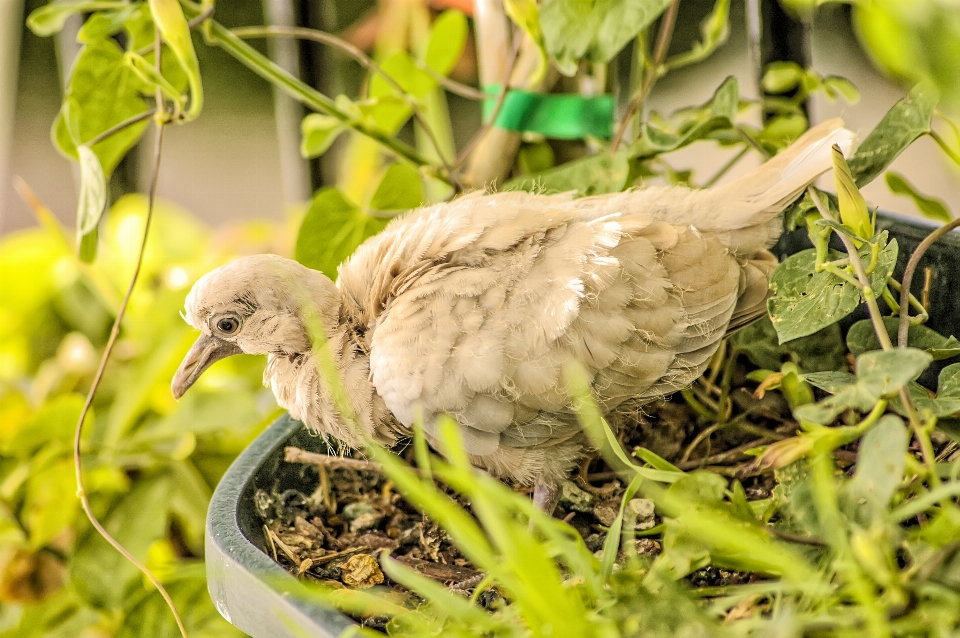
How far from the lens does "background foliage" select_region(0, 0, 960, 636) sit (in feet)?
1.39

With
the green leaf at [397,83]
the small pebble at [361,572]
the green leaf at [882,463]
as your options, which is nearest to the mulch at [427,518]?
the small pebble at [361,572]

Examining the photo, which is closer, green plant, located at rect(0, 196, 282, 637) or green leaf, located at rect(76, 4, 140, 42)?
green leaf, located at rect(76, 4, 140, 42)

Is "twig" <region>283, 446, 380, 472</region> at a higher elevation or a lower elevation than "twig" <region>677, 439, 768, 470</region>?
lower

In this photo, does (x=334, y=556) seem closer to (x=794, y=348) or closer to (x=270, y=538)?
(x=270, y=538)

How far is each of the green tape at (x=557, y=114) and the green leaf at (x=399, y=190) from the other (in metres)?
0.13

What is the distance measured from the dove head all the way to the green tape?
0.33m

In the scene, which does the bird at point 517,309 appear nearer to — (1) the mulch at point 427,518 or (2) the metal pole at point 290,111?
(1) the mulch at point 427,518

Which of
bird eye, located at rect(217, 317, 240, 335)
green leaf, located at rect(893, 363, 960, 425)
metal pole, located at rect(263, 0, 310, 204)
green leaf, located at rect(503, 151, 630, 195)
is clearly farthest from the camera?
metal pole, located at rect(263, 0, 310, 204)

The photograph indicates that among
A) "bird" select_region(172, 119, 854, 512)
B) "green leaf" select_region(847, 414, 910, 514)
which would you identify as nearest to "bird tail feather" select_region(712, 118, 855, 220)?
"bird" select_region(172, 119, 854, 512)

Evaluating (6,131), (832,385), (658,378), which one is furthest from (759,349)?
(6,131)

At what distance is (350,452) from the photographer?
0.90 metres

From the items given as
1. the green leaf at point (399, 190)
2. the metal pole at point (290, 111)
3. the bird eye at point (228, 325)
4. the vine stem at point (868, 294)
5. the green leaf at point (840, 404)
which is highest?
the vine stem at point (868, 294)

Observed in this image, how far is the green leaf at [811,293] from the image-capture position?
0.58 metres

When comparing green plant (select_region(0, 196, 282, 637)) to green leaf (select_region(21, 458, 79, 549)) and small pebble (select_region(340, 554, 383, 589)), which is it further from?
small pebble (select_region(340, 554, 383, 589))
